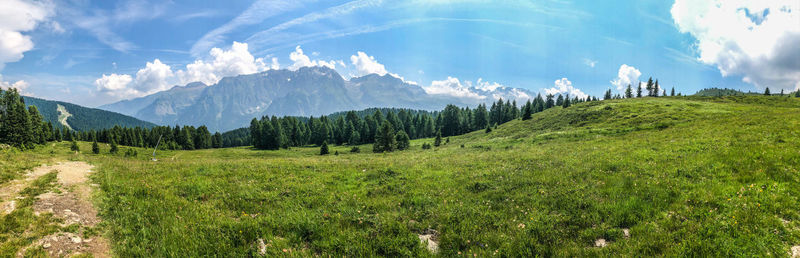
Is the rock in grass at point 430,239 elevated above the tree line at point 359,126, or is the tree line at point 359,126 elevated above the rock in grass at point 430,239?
the tree line at point 359,126

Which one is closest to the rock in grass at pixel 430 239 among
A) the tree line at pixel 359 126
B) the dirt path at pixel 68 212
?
the dirt path at pixel 68 212

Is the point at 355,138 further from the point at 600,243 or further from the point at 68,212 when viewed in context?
the point at 600,243

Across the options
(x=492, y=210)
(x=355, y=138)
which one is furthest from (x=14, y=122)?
(x=492, y=210)

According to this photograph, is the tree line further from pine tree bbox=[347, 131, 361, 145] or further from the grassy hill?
the grassy hill

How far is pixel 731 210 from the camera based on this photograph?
7.12 m

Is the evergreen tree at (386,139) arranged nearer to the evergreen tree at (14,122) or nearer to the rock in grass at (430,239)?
the rock in grass at (430,239)

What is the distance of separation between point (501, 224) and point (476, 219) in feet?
2.41

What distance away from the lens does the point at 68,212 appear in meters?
8.45

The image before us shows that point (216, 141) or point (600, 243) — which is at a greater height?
point (216, 141)

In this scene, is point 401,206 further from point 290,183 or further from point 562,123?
point 562,123

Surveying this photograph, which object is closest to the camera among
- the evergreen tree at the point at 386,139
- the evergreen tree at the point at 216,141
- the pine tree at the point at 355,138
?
the evergreen tree at the point at 386,139

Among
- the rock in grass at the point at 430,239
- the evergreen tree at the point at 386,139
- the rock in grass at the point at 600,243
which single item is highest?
the evergreen tree at the point at 386,139

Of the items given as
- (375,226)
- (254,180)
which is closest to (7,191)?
(254,180)

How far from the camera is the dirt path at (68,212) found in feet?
21.7
